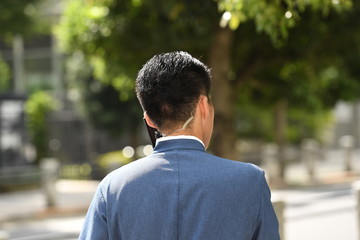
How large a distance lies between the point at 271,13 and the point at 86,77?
18658 mm

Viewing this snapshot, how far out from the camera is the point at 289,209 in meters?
14.0

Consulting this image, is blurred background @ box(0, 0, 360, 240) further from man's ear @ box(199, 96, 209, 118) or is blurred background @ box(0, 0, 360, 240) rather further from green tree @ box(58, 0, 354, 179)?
man's ear @ box(199, 96, 209, 118)

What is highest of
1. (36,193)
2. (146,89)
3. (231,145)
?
(146,89)

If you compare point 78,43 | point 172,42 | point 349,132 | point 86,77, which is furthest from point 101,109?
point 349,132

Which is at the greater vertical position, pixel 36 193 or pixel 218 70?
pixel 218 70

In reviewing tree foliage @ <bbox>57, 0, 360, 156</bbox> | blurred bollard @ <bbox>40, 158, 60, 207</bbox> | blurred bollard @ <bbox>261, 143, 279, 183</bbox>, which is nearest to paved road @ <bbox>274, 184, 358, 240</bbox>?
blurred bollard @ <bbox>261, 143, 279, 183</bbox>

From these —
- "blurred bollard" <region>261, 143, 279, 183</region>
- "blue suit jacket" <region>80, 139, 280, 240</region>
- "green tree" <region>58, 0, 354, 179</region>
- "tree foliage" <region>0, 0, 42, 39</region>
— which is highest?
"tree foliage" <region>0, 0, 42, 39</region>

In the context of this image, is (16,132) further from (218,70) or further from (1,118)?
(218,70)

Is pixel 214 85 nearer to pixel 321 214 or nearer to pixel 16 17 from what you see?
pixel 321 214

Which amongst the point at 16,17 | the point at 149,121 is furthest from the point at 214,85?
the point at 149,121

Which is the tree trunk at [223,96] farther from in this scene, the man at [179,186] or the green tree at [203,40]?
the man at [179,186]

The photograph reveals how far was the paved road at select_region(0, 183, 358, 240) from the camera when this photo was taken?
11.1 meters

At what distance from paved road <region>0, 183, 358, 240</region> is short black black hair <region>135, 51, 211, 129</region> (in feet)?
28.0

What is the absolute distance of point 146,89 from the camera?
2.43 m
